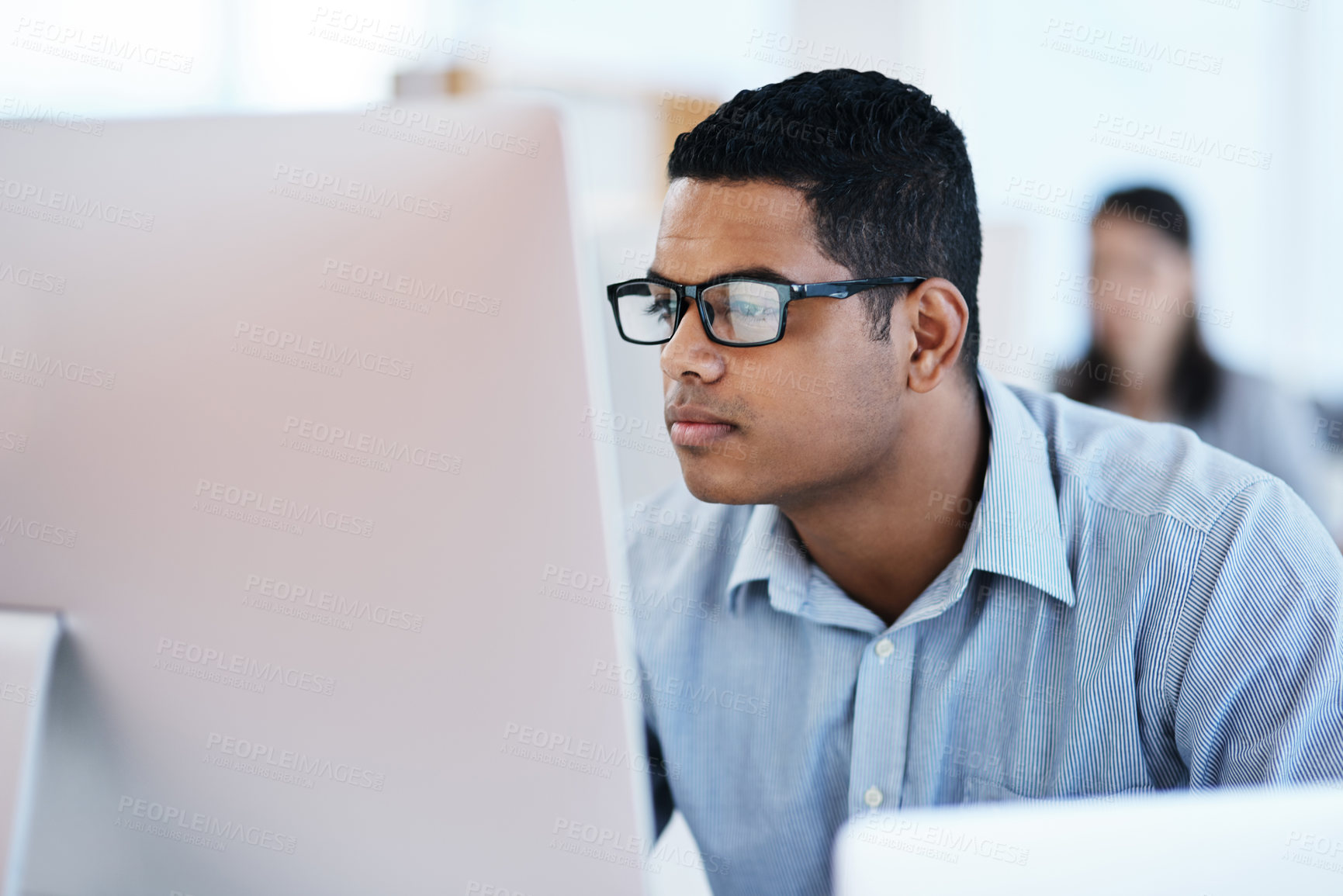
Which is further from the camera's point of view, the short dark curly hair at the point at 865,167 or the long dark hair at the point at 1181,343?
the long dark hair at the point at 1181,343

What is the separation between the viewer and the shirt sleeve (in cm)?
83

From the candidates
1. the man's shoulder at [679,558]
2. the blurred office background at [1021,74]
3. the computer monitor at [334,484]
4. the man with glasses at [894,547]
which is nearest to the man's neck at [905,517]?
the man with glasses at [894,547]

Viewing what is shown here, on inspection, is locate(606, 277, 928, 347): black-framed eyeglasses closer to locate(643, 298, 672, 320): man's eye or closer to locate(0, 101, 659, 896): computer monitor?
locate(643, 298, 672, 320): man's eye

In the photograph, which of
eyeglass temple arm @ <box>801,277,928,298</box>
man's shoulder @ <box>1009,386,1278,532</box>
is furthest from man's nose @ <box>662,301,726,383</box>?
man's shoulder @ <box>1009,386,1278,532</box>

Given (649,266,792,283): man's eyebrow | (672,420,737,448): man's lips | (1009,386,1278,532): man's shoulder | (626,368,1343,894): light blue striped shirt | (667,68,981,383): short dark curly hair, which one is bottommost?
(626,368,1343,894): light blue striped shirt

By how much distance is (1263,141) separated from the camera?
12.6 feet

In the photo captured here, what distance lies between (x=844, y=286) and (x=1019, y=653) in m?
0.39

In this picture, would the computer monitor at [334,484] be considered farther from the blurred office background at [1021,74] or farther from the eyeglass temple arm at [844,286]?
the blurred office background at [1021,74]

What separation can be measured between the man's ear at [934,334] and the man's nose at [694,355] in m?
0.25

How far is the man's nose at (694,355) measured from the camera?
1.01 meters

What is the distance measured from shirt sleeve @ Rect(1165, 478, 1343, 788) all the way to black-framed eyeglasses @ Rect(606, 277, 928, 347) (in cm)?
41

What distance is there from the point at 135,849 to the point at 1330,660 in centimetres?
86

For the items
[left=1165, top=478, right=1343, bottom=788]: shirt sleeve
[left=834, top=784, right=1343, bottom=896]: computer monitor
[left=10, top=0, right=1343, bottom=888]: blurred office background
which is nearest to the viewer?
[left=834, top=784, right=1343, bottom=896]: computer monitor

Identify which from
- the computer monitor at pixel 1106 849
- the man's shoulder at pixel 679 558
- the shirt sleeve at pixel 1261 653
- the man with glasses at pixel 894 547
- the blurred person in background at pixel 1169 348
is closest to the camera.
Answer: the computer monitor at pixel 1106 849
